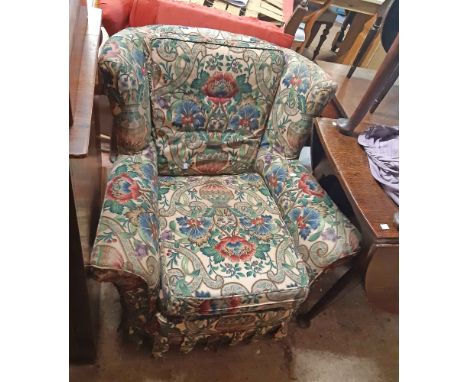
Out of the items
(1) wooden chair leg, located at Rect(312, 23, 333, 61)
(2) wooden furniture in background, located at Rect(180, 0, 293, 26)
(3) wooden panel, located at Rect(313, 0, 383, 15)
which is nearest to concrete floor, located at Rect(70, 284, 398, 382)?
(2) wooden furniture in background, located at Rect(180, 0, 293, 26)

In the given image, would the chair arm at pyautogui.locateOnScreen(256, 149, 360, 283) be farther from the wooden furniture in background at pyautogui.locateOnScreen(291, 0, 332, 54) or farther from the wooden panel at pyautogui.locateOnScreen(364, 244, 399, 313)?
the wooden furniture in background at pyautogui.locateOnScreen(291, 0, 332, 54)

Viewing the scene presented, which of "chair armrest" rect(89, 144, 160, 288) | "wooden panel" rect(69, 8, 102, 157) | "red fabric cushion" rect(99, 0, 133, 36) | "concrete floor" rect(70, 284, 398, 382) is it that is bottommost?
"concrete floor" rect(70, 284, 398, 382)

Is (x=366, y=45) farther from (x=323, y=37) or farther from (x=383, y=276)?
(x=383, y=276)

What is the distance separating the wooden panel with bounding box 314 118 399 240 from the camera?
1.08m

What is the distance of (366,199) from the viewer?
3.76 feet

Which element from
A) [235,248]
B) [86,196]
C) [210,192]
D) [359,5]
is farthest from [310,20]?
[86,196]

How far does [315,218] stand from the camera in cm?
124

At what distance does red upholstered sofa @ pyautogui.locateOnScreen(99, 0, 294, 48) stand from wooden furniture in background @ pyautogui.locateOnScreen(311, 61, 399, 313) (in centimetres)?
63

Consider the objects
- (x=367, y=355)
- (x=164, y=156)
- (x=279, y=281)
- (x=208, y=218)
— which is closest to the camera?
(x=279, y=281)

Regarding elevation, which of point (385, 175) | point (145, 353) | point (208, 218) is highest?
point (385, 175)

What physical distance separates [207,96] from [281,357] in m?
0.99
